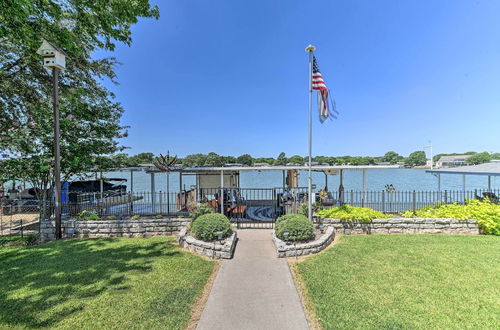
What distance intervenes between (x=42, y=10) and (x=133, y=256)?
23.1 feet

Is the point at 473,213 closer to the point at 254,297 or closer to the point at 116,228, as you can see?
the point at 254,297

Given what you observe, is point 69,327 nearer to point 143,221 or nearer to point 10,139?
point 143,221

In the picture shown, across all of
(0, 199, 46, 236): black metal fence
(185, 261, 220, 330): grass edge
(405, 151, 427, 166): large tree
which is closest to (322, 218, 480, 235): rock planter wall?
(185, 261, 220, 330): grass edge

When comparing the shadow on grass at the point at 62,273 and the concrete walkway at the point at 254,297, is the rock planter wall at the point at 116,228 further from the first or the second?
the concrete walkway at the point at 254,297

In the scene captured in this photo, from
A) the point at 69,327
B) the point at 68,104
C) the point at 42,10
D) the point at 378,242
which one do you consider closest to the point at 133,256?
the point at 69,327

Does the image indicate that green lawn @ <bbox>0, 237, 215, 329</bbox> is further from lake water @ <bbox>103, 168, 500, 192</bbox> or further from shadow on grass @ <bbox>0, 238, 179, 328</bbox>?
lake water @ <bbox>103, 168, 500, 192</bbox>

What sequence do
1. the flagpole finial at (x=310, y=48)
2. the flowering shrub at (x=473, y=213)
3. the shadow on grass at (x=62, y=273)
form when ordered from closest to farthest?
the shadow on grass at (x=62, y=273) → the flagpole finial at (x=310, y=48) → the flowering shrub at (x=473, y=213)

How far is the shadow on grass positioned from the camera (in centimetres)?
301

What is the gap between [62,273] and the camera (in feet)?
13.7

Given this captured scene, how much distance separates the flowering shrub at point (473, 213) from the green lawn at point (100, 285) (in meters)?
7.57

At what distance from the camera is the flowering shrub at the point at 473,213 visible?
20.8 feet

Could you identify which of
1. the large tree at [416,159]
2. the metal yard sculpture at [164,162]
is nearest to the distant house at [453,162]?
the large tree at [416,159]

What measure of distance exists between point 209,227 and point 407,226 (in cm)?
625

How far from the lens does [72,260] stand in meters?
4.80
